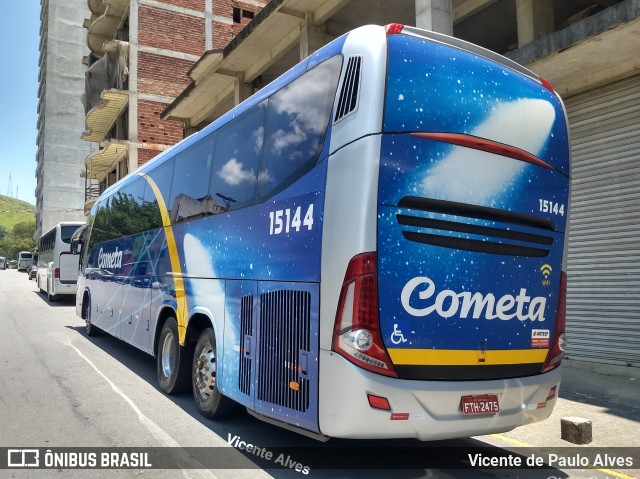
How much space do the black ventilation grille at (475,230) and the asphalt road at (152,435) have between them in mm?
1946

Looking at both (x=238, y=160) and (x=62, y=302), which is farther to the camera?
(x=62, y=302)

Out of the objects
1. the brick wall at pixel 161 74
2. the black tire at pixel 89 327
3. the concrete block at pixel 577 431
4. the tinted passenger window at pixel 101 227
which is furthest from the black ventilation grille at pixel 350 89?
the brick wall at pixel 161 74

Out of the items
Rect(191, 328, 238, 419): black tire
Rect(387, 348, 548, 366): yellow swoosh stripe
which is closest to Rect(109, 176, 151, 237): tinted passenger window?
Rect(191, 328, 238, 419): black tire

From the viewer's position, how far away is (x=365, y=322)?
3676 mm

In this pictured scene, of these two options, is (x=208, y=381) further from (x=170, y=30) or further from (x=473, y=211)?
(x=170, y=30)

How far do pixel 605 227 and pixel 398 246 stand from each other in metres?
6.98

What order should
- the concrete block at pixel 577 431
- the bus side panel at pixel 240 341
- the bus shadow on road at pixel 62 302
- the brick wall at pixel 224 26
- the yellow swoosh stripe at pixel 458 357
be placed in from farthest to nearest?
the brick wall at pixel 224 26 → the bus shadow on road at pixel 62 302 → the concrete block at pixel 577 431 → the bus side panel at pixel 240 341 → the yellow swoosh stripe at pixel 458 357

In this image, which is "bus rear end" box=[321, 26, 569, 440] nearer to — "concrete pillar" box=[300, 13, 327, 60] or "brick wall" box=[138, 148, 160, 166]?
"concrete pillar" box=[300, 13, 327, 60]

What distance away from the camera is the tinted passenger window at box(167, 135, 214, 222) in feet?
21.1

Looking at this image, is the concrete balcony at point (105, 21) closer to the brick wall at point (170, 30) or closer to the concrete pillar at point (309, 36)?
the brick wall at point (170, 30)

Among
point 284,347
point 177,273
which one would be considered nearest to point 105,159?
point 177,273

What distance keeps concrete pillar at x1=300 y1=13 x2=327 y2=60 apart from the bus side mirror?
8.03 m

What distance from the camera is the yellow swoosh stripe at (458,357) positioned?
375 centimetres

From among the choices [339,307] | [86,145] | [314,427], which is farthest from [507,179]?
[86,145]
